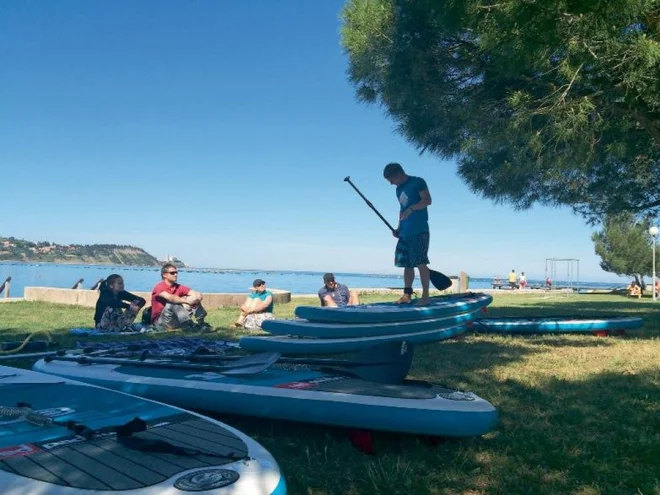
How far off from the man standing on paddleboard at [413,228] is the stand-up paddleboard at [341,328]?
140cm

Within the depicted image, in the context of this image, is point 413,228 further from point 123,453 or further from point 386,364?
point 123,453

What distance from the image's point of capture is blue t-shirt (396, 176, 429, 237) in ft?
23.6

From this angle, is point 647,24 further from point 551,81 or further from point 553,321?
point 553,321

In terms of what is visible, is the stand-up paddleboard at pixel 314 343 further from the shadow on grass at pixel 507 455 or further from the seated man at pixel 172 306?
the seated man at pixel 172 306

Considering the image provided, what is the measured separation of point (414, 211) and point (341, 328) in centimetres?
218

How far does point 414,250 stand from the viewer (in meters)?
7.27

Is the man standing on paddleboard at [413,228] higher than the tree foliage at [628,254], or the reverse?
the tree foliage at [628,254]

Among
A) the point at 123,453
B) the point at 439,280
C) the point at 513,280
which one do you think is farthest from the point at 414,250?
the point at 513,280

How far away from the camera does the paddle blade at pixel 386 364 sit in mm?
4359

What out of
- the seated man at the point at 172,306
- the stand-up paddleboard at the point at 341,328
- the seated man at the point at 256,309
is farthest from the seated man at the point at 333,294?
the stand-up paddleboard at the point at 341,328

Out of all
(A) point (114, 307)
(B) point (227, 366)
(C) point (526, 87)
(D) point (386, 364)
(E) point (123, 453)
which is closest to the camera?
(E) point (123, 453)

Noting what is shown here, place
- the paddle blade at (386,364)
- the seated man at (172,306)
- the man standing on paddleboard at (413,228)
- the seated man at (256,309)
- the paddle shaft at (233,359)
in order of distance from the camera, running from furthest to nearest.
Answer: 1. the seated man at (256,309)
2. the seated man at (172,306)
3. the man standing on paddleboard at (413,228)
4. the paddle shaft at (233,359)
5. the paddle blade at (386,364)

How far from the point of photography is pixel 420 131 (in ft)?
32.3

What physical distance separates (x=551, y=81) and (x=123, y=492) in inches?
288
